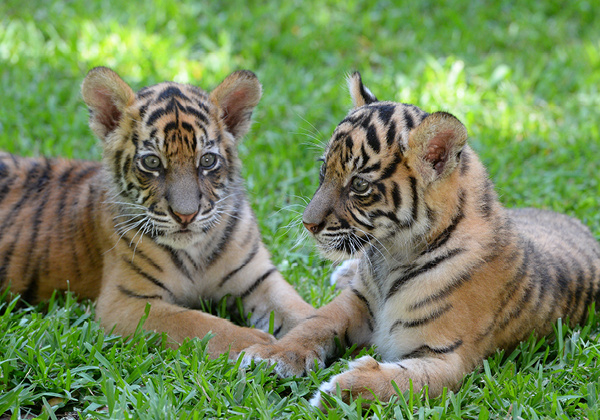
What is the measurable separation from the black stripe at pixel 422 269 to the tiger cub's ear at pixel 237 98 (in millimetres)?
1543

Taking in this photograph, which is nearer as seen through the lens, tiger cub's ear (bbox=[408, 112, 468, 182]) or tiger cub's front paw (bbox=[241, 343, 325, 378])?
tiger cub's ear (bbox=[408, 112, 468, 182])

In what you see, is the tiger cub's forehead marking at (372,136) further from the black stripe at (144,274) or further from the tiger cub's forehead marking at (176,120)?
the black stripe at (144,274)

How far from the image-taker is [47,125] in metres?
6.82

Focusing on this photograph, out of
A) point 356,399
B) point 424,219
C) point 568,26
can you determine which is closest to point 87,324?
point 356,399

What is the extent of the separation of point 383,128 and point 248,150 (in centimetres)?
306

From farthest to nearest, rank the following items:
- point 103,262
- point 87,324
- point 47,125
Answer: point 47,125
point 103,262
point 87,324

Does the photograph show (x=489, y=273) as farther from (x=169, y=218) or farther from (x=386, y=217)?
(x=169, y=218)

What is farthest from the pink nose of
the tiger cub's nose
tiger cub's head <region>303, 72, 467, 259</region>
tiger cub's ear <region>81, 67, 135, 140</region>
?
tiger cub's ear <region>81, 67, 135, 140</region>

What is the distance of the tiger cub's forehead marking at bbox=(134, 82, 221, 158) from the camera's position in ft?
13.3

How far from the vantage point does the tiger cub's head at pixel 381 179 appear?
353cm

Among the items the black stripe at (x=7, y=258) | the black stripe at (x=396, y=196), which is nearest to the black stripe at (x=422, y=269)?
the black stripe at (x=396, y=196)

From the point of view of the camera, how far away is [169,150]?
4.04 metres

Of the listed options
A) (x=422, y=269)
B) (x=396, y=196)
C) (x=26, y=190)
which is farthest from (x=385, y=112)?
(x=26, y=190)

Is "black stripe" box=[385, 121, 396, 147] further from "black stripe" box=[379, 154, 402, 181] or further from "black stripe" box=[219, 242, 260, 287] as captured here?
"black stripe" box=[219, 242, 260, 287]
